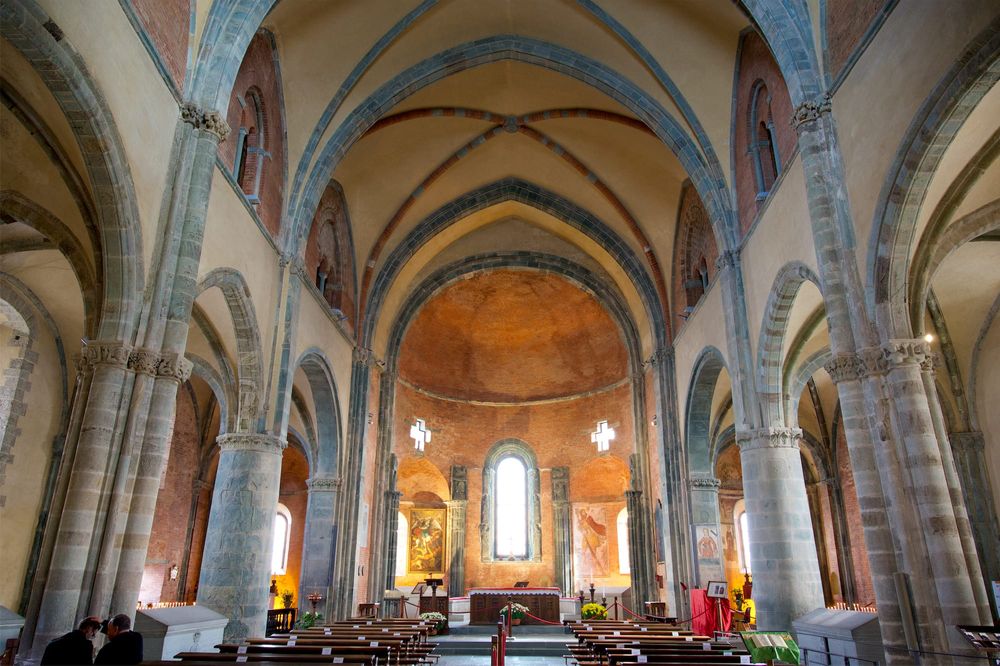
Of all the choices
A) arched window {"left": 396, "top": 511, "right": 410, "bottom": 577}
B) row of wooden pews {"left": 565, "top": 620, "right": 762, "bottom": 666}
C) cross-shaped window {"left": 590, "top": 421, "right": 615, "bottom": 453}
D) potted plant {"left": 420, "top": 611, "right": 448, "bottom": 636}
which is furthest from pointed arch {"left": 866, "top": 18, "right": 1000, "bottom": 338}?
arched window {"left": 396, "top": 511, "right": 410, "bottom": 577}

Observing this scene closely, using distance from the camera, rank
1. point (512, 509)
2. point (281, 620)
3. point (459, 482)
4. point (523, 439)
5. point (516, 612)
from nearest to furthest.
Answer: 1. point (281, 620)
2. point (516, 612)
3. point (459, 482)
4. point (512, 509)
5. point (523, 439)

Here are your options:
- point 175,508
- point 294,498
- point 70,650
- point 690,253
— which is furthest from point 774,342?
point 294,498

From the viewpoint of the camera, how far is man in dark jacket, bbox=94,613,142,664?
A: 6.17 m

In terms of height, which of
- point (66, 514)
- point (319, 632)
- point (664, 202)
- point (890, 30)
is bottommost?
point (319, 632)

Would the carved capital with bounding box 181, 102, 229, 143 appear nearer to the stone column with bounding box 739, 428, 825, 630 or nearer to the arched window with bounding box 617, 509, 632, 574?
the stone column with bounding box 739, 428, 825, 630

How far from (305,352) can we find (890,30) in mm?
13169

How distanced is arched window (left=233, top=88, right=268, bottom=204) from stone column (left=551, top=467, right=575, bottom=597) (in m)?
18.5

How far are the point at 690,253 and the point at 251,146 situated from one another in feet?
39.7

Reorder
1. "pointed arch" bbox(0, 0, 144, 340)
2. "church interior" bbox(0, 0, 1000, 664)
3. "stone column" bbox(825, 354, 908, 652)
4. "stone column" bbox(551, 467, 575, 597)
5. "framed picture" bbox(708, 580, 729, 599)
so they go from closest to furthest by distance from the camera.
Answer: "pointed arch" bbox(0, 0, 144, 340) → "stone column" bbox(825, 354, 908, 652) → "church interior" bbox(0, 0, 1000, 664) → "framed picture" bbox(708, 580, 729, 599) → "stone column" bbox(551, 467, 575, 597)

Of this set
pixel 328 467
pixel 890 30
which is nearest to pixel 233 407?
pixel 328 467

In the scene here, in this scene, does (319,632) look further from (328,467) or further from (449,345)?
(449,345)

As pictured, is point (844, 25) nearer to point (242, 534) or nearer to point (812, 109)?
point (812, 109)

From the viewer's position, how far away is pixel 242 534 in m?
13.7

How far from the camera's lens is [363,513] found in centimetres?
2141
